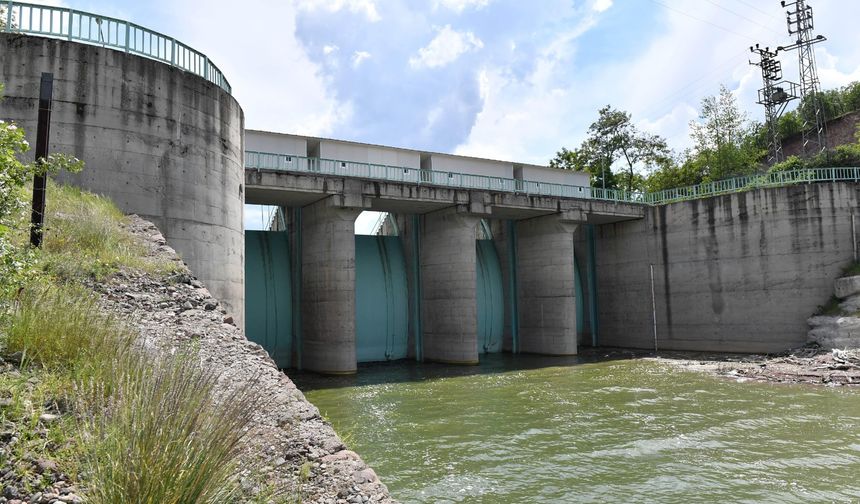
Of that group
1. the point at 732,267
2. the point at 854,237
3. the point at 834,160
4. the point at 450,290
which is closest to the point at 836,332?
the point at 854,237

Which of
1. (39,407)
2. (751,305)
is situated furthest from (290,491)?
(751,305)

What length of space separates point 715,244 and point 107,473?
31.9 m

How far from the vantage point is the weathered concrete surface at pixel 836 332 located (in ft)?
80.5

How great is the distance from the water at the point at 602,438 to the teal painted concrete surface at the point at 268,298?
4679 millimetres

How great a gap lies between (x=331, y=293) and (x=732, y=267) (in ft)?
67.7

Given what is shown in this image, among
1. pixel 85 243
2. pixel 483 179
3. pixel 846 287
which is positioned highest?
pixel 483 179

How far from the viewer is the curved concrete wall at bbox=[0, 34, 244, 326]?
1311cm

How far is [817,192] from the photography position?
27.7 m

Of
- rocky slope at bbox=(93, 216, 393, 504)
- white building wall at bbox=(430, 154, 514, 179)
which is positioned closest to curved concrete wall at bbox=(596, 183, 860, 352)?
white building wall at bbox=(430, 154, 514, 179)

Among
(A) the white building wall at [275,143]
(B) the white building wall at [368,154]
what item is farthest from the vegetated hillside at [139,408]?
(B) the white building wall at [368,154]

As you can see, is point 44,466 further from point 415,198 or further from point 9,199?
point 415,198

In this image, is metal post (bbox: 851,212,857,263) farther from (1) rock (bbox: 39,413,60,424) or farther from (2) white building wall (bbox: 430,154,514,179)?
(1) rock (bbox: 39,413,60,424)

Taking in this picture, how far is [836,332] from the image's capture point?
25.1 m

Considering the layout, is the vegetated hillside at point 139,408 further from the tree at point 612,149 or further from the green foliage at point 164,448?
the tree at point 612,149
